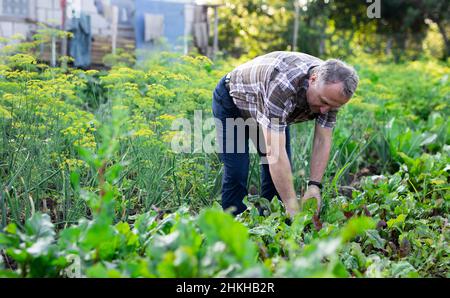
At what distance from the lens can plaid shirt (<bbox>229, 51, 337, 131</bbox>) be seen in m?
2.67

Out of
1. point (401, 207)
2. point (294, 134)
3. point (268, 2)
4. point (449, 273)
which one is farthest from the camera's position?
point (268, 2)

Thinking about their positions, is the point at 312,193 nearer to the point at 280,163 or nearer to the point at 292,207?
the point at 292,207

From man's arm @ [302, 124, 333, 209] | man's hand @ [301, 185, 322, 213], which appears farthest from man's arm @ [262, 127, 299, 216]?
man's arm @ [302, 124, 333, 209]

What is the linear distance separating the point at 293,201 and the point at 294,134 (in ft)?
5.18

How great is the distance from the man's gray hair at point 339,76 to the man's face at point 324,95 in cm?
2

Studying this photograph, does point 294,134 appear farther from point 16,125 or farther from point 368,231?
point 16,125

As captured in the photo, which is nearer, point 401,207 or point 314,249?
point 314,249

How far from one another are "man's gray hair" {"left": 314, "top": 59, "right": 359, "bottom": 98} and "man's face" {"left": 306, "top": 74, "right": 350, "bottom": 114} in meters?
0.02

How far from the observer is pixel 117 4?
9625mm

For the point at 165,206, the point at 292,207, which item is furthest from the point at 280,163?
the point at 165,206

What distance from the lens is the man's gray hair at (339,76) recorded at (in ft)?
8.33

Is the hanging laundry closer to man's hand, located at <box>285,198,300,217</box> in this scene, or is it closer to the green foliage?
the green foliage

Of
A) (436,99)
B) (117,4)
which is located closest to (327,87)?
(436,99)

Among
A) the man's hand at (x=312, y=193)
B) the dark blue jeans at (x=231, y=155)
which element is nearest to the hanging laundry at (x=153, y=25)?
the dark blue jeans at (x=231, y=155)
